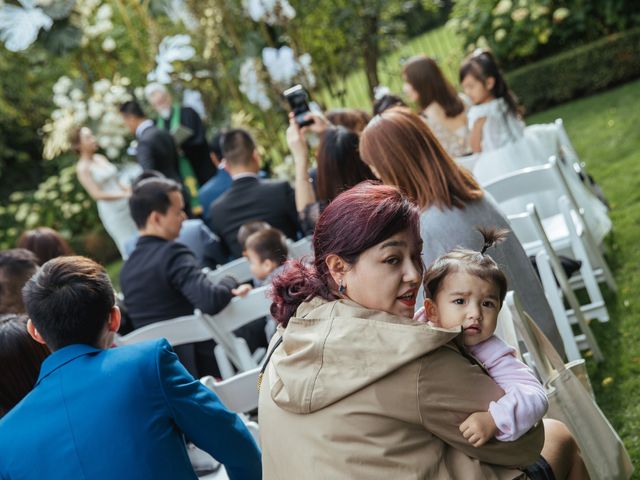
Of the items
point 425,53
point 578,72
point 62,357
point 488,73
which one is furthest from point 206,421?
point 425,53

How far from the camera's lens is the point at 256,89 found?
786 centimetres

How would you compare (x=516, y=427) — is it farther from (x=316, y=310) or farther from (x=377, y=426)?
(x=316, y=310)

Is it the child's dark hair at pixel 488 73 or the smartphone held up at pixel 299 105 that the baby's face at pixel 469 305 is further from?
the child's dark hair at pixel 488 73

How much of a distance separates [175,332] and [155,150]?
3.72 meters

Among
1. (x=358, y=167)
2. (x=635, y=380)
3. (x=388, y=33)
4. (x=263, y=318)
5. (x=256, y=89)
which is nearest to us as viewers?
(x=635, y=380)

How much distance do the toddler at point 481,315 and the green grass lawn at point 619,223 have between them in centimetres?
131

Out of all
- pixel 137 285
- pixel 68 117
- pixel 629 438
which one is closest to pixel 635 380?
pixel 629 438

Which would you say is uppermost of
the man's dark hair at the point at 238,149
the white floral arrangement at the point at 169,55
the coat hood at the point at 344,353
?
the white floral arrangement at the point at 169,55

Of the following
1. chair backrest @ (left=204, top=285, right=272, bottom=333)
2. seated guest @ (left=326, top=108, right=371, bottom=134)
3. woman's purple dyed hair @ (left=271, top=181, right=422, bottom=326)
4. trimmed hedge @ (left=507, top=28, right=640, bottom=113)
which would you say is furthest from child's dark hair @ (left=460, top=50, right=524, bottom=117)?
trimmed hedge @ (left=507, top=28, right=640, bottom=113)

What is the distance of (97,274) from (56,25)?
28.9 feet

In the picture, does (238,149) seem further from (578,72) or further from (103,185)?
(578,72)

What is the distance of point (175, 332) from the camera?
4211mm

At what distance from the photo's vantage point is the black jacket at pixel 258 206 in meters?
5.50

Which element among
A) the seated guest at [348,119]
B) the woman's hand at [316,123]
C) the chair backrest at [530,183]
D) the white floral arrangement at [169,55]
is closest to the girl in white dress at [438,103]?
the seated guest at [348,119]
